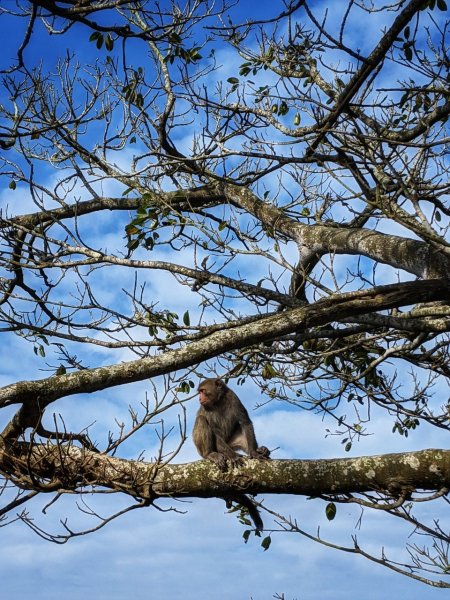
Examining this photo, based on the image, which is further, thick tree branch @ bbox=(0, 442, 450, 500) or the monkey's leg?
the monkey's leg

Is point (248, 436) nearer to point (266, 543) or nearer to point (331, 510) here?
point (266, 543)

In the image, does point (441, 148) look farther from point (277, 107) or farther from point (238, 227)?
point (238, 227)

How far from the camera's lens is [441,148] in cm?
848

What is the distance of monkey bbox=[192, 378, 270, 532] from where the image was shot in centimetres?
812

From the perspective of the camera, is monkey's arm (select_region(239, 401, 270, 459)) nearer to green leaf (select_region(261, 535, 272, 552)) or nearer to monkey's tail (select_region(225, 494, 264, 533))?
monkey's tail (select_region(225, 494, 264, 533))

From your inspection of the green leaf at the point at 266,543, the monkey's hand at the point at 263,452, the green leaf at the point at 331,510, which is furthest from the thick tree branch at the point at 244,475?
the monkey's hand at the point at 263,452

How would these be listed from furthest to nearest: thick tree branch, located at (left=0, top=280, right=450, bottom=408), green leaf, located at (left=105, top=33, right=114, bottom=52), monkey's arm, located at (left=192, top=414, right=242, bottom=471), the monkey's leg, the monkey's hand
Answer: the monkey's leg → monkey's arm, located at (left=192, top=414, right=242, bottom=471) → the monkey's hand → green leaf, located at (left=105, top=33, right=114, bottom=52) → thick tree branch, located at (left=0, top=280, right=450, bottom=408)

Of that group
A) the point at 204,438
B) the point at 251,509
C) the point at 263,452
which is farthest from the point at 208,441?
the point at 251,509

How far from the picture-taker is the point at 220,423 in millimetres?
8719

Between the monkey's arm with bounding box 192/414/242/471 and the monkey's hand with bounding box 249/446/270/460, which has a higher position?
the monkey's arm with bounding box 192/414/242/471

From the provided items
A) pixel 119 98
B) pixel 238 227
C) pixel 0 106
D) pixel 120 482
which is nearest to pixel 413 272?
pixel 238 227

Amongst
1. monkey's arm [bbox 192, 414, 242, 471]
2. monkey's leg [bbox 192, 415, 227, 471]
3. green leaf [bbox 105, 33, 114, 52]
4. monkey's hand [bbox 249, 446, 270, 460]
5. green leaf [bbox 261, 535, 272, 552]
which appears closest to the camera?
green leaf [bbox 105, 33, 114, 52]

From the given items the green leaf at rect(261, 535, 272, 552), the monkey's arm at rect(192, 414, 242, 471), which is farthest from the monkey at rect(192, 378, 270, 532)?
the green leaf at rect(261, 535, 272, 552)

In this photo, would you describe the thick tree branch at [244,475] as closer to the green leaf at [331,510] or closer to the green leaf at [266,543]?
the green leaf at [331,510]
